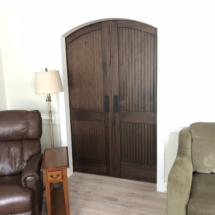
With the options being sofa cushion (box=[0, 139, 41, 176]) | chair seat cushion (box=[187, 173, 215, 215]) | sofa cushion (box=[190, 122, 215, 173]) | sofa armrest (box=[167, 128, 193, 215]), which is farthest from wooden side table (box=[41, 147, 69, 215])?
sofa cushion (box=[190, 122, 215, 173])

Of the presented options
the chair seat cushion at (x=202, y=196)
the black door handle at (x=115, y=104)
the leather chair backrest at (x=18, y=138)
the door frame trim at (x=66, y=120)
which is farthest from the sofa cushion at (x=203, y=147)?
the leather chair backrest at (x=18, y=138)

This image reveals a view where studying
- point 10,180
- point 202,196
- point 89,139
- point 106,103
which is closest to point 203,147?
point 202,196

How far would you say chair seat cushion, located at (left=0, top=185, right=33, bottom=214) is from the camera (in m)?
2.03

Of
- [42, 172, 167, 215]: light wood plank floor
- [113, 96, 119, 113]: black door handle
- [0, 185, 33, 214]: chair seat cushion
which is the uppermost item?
[113, 96, 119, 113]: black door handle

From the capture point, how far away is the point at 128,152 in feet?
10.1

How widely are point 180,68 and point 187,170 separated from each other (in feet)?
3.53

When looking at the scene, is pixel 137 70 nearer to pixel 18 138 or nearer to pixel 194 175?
pixel 194 175

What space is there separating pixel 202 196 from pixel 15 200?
1.50 m

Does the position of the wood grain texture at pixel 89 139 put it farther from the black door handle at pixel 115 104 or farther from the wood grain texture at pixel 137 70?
the wood grain texture at pixel 137 70

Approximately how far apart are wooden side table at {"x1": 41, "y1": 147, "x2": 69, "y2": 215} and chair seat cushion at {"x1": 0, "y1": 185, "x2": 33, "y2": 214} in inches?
7.3

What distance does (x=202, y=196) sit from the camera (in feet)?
5.91

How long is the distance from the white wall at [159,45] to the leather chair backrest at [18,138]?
61cm

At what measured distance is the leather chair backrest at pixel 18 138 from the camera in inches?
100

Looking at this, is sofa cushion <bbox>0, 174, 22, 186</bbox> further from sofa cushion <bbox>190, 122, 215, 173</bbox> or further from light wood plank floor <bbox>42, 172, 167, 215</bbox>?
sofa cushion <bbox>190, 122, 215, 173</bbox>
